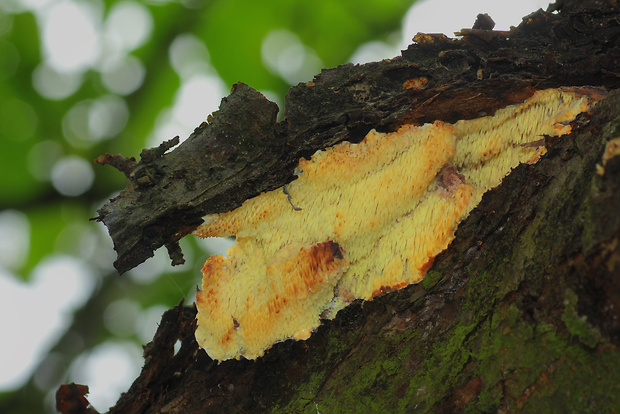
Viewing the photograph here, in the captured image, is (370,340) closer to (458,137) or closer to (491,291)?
(491,291)

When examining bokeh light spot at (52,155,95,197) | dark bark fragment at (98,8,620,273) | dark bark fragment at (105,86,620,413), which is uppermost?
bokeh light spot at (52,155,95,197)

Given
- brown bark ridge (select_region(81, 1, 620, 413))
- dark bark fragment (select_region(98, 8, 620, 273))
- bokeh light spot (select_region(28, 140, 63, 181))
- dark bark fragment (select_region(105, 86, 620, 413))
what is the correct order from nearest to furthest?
1. dark bark fragment (select_region(105, 86, 620, 413))
2. brown bark ridge (select_region(81, 1, 620, 413))
3. dark bark fragment (select_region(98, 8, 620, 273))
4. bokeh light spot (select_region(28, 140, 63, 181))

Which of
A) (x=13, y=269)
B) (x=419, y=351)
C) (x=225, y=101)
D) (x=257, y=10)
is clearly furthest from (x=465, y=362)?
(x=13, y=269)

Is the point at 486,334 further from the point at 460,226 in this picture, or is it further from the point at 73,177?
the point at 73,177

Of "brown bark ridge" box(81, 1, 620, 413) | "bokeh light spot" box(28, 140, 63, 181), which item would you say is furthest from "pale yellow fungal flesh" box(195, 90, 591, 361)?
Result: "bokeh light spot" box(28, 140, 63, 181)

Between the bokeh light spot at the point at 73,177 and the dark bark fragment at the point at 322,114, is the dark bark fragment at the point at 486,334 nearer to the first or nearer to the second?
the dark bark fragment at the point at 322,114

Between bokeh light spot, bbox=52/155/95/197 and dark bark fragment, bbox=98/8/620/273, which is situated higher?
bokeh light spot, bbox=52/155/95/197

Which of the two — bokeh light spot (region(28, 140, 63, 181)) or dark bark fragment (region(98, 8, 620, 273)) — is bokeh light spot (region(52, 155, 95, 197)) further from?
dark bark fragment (region(98, 8, 620, 273))

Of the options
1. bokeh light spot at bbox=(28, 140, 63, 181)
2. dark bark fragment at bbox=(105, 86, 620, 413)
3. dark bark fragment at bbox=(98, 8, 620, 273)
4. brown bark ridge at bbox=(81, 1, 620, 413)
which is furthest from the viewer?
bokeh light spot at bbox=(28, 140, 63, 181)
